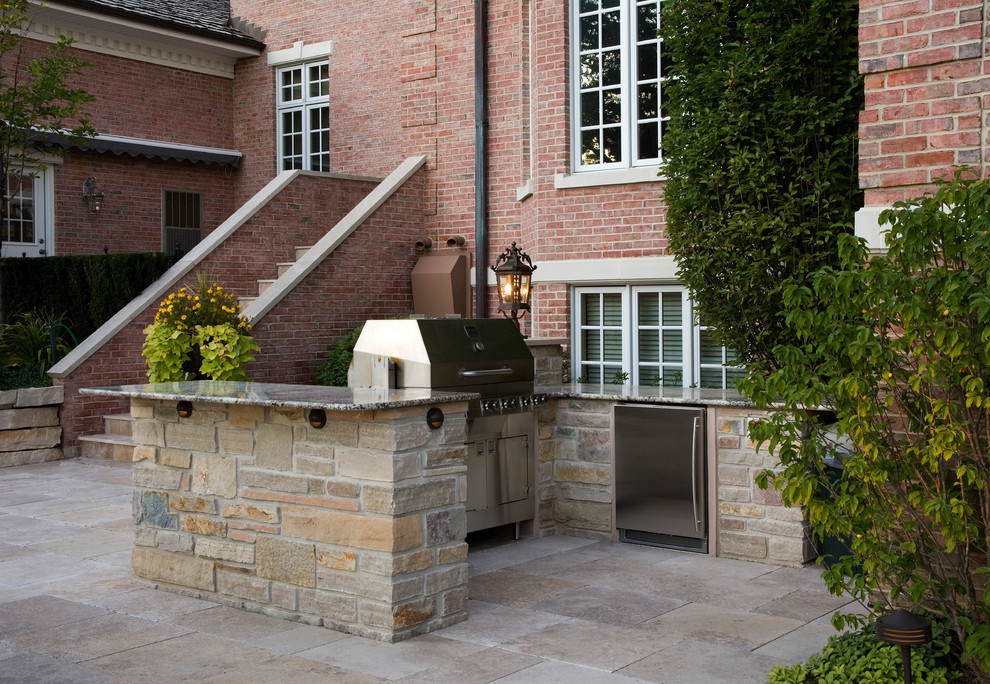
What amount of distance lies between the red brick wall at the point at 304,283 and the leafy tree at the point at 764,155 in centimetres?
608

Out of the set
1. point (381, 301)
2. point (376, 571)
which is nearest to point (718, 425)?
point (376, 571)

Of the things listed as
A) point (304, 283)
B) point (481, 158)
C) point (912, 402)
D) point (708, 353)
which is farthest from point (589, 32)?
point (912, 402)

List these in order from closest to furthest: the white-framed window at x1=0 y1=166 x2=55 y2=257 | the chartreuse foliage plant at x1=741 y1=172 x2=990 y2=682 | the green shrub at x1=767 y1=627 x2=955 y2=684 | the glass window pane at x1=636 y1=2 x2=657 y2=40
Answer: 1. the chartreuse foliage plant at x1=741 y1=172 x2=990 y2=682
2. the green shrub at x1=767 y1=627 x2=955 y2=684
3. the glass window pane at x1=636 y1=2 x2=657 y2=40
4. the white-framed window at x1=0 y1=166 x2=55 y2=257

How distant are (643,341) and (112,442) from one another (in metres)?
5.97

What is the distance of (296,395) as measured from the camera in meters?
5.61

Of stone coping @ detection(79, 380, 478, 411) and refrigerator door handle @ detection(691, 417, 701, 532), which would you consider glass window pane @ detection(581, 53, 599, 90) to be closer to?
refrigerator door handle @ detection(691, 417, 701, 532)

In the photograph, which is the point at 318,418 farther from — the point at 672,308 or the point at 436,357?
the point at 672,308

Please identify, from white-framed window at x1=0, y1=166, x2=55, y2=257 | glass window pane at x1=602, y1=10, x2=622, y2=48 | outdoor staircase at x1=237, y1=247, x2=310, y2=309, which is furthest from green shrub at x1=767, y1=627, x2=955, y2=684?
white-framed window at x1=0, y1=166, x2=55, y2=257

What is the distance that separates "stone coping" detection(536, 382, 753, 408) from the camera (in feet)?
22.5

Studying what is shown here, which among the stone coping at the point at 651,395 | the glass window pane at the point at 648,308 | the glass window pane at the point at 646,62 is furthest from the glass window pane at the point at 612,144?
the stone coping at the point at 651,395

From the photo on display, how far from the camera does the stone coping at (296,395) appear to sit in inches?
200

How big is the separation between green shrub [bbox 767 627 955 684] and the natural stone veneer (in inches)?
73.2

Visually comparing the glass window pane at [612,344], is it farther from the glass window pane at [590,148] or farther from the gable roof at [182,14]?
the gable roof at [182,14]

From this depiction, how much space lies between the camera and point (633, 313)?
1123 cm
